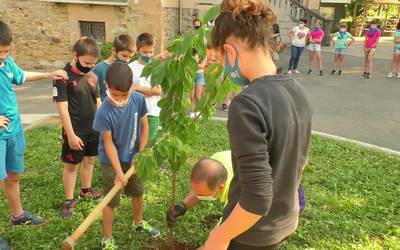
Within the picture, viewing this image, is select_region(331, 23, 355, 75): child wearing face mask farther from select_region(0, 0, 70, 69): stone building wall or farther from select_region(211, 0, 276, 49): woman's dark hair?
select_region(211, 0, 276, 49): woman's dark hair

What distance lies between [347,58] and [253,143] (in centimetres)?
1493

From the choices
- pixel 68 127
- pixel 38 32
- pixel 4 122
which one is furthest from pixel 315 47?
pixel 4 122

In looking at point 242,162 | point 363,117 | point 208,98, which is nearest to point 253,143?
point 242,162

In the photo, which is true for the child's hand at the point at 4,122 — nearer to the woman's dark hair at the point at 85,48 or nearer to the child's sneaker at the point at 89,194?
the woman's dark hair at the point at 85,48

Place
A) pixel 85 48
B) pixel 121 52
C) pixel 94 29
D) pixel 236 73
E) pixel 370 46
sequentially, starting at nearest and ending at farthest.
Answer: pixel 236 73 < pixel 85 48 < pixel 121 52 < pixel 94 29 < pixel 370 46

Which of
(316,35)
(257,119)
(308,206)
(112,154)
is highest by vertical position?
(257,119)

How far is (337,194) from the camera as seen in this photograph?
440cm

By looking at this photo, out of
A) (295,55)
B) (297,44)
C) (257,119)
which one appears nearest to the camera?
(257,119)

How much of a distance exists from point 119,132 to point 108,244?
2.97 ft

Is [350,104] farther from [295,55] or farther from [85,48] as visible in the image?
[85,48]

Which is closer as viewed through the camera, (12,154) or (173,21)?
(12,154)

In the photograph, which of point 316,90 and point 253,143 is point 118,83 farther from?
point 316,90

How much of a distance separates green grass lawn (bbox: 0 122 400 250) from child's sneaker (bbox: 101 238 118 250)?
0.07m

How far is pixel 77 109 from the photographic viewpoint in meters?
3.72
